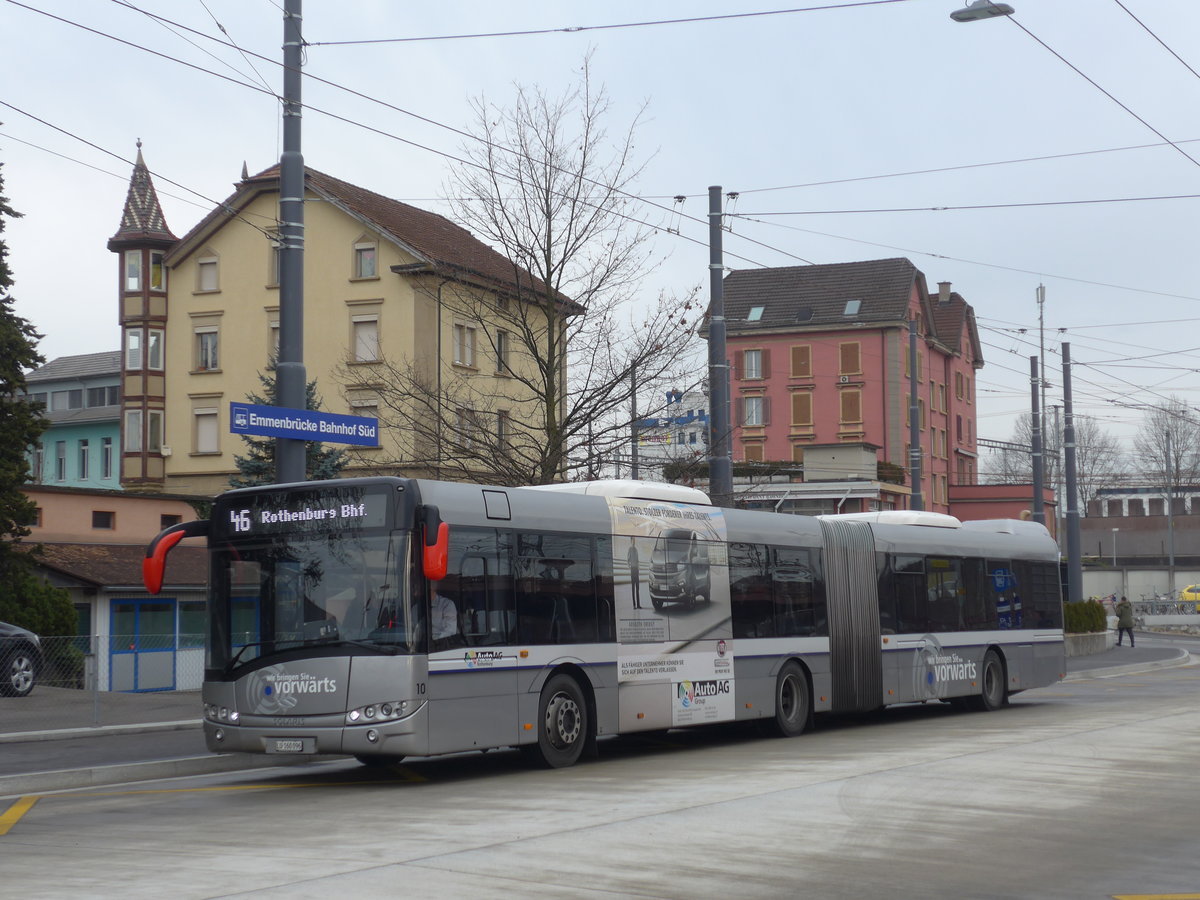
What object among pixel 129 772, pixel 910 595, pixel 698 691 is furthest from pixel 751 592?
pixel 129 772

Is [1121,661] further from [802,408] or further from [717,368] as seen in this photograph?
[802,408]

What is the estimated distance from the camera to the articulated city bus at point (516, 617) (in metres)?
14.3

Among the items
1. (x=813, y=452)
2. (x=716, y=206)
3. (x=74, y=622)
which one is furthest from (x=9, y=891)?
(x=813, y=452)

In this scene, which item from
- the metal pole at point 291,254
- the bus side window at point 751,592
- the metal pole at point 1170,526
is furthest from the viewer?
the metal pole at point 1170,526

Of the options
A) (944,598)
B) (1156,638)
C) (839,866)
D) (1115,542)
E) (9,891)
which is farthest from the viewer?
(1115,542)

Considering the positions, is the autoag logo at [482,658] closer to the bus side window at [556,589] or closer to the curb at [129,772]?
the bus side window at [556,589]

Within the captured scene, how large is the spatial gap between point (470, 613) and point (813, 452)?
5025cm

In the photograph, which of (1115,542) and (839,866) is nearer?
(839,866)

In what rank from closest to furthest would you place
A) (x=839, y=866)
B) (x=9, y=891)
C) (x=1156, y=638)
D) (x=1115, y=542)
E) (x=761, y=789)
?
(x=9, y=891) → (x=839, y=866) → (x=761, y=789) → (x=1156, y=638) → (x=1115, y=542)

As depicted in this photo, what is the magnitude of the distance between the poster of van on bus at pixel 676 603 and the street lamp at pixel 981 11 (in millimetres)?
6387

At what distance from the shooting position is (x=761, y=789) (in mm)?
12969

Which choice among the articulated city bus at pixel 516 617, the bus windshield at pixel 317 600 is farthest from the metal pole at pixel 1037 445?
the bus windshield at pixel 317 600

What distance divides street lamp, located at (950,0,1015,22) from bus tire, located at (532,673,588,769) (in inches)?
350

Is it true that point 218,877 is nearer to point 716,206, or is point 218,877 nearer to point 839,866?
point 839,866
